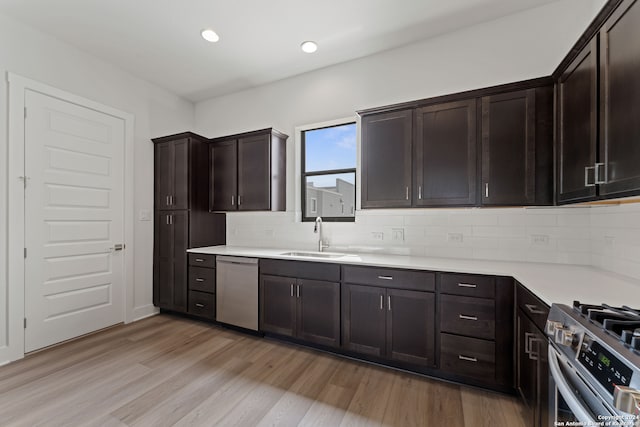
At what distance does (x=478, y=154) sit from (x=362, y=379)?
2055mm

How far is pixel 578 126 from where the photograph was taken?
5.57ft

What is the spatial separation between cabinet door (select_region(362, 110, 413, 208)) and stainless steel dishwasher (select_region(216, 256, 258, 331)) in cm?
145

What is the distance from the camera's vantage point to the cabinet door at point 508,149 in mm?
2082

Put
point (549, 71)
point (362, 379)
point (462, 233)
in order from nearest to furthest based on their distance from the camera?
point (362, 379) → point (549, 71) → point (462, 233)

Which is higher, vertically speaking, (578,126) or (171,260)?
(578,126)

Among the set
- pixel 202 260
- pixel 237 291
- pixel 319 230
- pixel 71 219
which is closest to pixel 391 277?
pixel 319 230

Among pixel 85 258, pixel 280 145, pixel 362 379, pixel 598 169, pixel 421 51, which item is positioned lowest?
pixel 362 379

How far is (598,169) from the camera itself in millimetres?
1458

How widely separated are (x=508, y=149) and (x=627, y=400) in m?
1.93

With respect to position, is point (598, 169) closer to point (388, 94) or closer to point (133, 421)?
point (388, 94)

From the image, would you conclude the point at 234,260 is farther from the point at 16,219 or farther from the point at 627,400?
the point at 627,400

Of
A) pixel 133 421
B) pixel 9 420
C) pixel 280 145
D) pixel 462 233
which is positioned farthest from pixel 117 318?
pixel 462 233

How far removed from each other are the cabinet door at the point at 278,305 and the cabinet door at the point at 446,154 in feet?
4.95

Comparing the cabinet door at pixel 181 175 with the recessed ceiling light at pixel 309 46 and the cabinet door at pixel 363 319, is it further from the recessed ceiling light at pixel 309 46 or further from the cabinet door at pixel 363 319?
the cabinet door at pixel 363 319
